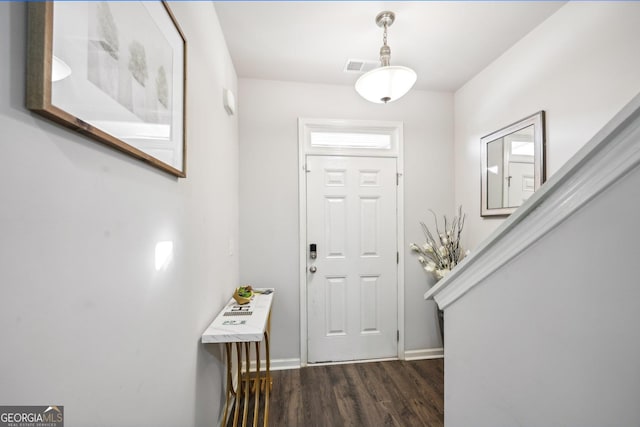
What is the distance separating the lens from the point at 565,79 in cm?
166

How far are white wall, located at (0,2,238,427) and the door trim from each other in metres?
1.26

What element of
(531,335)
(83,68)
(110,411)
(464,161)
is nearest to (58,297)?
(110,411)

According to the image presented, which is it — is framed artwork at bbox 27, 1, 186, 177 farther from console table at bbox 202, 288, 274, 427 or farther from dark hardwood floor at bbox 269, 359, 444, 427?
dark hardwood floor at bbox 269, 359, 444, 427

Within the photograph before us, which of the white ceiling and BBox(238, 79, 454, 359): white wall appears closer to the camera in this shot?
the white ceiling

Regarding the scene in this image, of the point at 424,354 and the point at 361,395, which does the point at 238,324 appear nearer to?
the point at 361,395

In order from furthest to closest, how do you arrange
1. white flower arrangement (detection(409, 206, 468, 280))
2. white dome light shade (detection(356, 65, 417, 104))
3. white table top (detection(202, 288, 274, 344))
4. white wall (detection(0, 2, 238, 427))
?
white flower arrangement (detection(409, 206, 468, 280))
white dome light shade (detection(356, 65, 417, 104))
white table top (detection(202, 288, 274, 344))
white wall (detection(0, 2, 238, 427))

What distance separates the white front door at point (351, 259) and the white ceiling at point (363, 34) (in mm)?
843

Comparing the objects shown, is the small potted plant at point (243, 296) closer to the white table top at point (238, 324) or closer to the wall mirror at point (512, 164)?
the white table top at point (238, 324)

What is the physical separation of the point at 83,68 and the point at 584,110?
2308 millimetres

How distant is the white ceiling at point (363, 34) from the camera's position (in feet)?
5.38

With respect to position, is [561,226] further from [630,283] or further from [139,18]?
[139,18]

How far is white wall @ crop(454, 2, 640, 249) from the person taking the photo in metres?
1.38

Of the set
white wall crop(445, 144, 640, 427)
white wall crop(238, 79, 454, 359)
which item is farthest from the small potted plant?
white wall crop(445, 144, 640, 427)

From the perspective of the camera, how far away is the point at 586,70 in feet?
5.05
